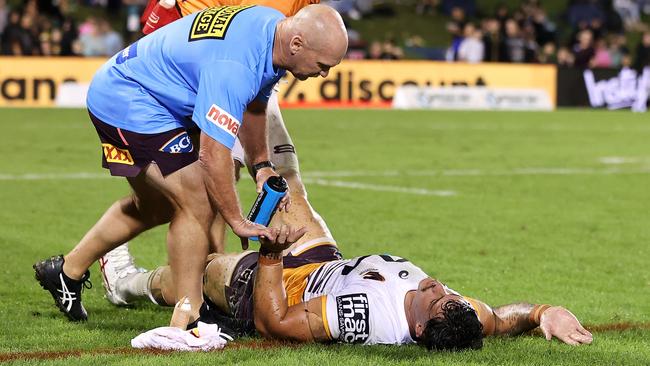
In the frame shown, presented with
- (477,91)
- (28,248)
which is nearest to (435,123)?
(477,91)

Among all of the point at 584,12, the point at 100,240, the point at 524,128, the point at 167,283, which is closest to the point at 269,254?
the point at 167,283

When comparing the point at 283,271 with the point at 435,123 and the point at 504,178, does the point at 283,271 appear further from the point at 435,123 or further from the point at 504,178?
the point at 435,123

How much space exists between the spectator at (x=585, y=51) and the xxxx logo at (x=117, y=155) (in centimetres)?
2231

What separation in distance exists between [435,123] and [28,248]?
43.9ft

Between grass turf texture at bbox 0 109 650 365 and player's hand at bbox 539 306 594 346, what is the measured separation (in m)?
0.06

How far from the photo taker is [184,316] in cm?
602

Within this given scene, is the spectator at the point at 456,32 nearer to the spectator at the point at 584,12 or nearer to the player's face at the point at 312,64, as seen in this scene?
the spectator at the point at 584,12

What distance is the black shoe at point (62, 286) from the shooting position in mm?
6633

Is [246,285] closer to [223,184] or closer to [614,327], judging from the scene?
[223,184]

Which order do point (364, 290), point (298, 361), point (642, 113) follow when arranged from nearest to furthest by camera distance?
point (298, 361)
point (364, 290)
point (642, 113)

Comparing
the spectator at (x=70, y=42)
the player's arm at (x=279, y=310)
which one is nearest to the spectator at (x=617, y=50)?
the spectator at (x=70, y=42)

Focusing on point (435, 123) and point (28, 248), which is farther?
point (435, 123)

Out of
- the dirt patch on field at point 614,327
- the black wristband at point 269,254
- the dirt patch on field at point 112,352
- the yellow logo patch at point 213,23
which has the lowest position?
the dirt patch on field at point 614,327

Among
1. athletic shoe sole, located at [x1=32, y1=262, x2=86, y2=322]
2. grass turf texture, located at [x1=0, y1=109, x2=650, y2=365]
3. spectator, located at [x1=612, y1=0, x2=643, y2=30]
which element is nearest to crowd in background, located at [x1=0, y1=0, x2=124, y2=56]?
grass turf texture, located at [x1=0, y1=109, x2=650, y2=365]
